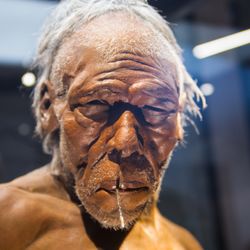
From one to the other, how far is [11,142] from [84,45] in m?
0.29

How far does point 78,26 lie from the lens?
0.90 m

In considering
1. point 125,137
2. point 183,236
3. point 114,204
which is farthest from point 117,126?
point 183,236

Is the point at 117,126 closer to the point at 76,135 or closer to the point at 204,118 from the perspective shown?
the point at 76,135

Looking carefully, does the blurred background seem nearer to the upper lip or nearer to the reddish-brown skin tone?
the reddish-brown skin tone

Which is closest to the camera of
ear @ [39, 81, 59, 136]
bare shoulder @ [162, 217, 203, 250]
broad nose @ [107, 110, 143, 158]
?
broad nose @ [107, 110, 143, 158]

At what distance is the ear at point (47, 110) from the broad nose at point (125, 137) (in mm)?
149

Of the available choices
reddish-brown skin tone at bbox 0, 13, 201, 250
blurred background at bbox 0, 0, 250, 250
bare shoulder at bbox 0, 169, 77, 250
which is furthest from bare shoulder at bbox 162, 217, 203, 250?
bare shoulder at bbox 0, 169, 77, 250

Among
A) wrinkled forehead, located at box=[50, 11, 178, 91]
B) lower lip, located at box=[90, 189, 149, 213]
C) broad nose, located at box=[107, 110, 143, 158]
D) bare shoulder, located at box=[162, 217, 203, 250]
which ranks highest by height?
wrinkled forehead, located at box=[50, 11, 178, 91]

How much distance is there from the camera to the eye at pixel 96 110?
0.84m

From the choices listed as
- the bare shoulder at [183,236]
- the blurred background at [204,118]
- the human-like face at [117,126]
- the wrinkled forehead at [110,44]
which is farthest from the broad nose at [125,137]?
the bare shoulder at [183,236]

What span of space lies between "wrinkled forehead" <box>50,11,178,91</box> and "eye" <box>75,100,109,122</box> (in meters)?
0.07

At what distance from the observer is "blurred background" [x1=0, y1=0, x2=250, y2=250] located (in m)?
0.97

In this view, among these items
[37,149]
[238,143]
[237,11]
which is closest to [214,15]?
[237,11]

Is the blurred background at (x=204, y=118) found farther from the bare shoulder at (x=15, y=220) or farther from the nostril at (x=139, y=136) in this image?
the nostril at (x=139, y=136)
